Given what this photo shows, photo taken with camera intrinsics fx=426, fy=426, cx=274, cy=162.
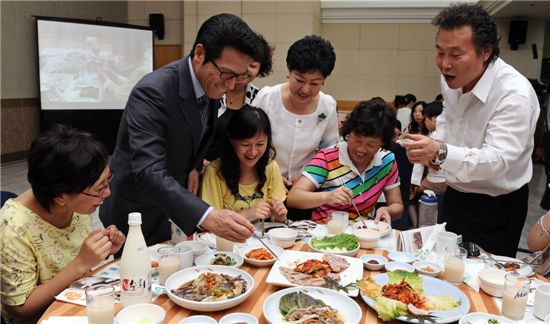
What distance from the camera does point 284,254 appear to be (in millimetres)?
1615

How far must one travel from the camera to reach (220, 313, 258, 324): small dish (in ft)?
3.78

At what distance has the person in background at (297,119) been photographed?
8.21 ft

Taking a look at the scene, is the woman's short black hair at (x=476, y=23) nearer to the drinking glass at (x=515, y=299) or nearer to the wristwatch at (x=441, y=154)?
the wristwatch at (x=441, y=154)

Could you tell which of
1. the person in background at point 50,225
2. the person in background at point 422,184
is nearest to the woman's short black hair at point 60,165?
the person in background at point 50,225

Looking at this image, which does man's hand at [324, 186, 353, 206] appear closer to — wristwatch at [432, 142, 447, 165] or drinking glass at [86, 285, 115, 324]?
wristwatch at [432, 142, 447, 165]

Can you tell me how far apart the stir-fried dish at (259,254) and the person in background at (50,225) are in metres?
0.51

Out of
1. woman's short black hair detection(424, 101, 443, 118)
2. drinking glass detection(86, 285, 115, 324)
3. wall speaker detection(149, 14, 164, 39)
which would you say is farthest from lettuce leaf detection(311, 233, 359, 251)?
wall speaker detection(149, 14, 164, 39)

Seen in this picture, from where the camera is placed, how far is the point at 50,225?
1509 mm

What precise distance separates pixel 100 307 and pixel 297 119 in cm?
175

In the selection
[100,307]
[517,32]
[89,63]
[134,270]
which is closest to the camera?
[100,307]

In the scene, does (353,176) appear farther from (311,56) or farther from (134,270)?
(134,270)

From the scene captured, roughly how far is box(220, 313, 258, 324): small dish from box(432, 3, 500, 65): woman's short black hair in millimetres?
1569

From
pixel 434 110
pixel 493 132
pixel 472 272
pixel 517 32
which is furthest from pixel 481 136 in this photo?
pixel 517 32

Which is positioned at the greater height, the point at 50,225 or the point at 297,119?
the point at 297,119
